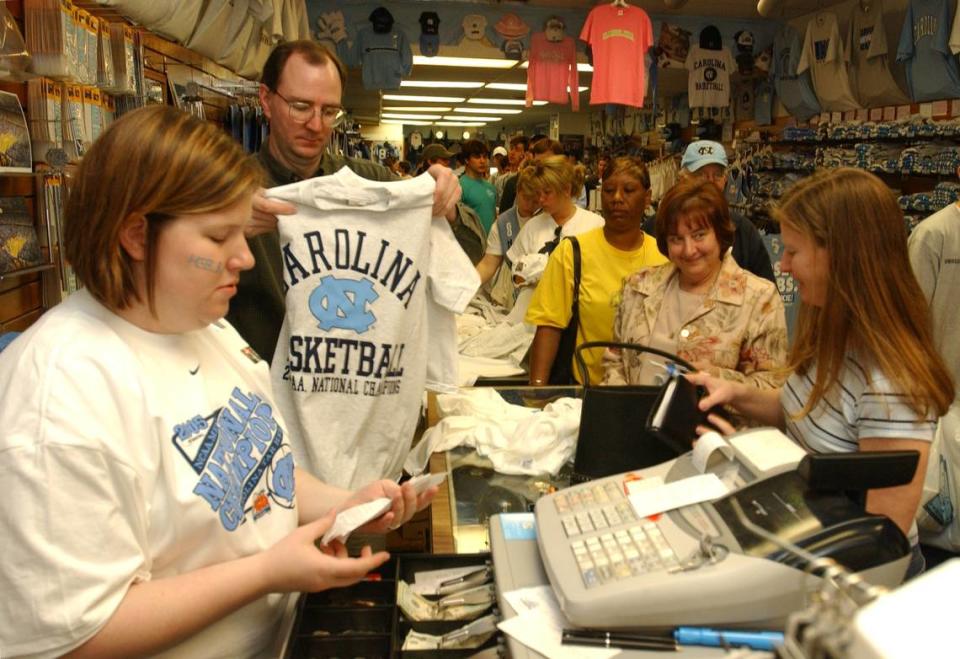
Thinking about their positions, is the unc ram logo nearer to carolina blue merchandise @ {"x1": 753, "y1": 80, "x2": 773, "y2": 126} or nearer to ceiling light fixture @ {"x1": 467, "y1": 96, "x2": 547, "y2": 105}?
carolina blue merchandise @ {"x1": 753, "y1": 80, "x2": 773, "y2": 126}

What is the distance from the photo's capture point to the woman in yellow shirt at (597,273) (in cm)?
324

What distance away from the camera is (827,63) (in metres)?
7.84

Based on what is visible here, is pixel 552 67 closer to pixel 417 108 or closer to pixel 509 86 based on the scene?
pixel 509 86

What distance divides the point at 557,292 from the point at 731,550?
230 cm

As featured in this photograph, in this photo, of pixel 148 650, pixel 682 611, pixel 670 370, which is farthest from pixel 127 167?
pixel 670 370

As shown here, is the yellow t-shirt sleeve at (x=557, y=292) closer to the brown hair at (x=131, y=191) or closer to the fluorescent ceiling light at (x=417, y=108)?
the brown hair at (x=131, y=191)

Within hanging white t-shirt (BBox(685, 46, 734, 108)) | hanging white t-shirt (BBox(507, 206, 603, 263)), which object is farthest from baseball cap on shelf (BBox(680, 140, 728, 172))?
hanging white t-shirt (BBox(685, 46, 734, 108))

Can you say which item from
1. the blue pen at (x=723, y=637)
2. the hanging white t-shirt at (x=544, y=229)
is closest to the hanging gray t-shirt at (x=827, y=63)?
the hanging white t-shirt at (x=544, y=229)

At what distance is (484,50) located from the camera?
31.0 ft

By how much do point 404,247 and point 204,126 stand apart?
117cm

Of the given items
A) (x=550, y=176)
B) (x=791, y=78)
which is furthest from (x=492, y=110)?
(x=550, y=176)

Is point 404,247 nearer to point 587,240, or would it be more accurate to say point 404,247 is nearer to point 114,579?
point 587,240

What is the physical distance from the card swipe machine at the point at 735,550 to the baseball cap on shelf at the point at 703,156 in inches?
148

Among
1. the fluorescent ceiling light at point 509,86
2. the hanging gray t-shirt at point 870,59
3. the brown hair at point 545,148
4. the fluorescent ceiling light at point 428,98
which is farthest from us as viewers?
the fluorescent ceiling light at point 428,98
